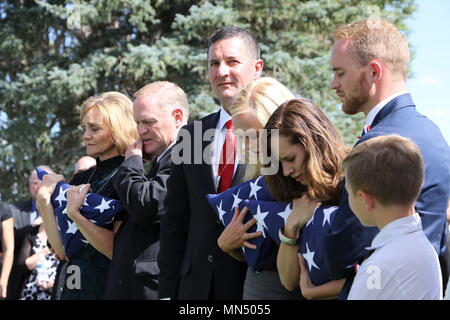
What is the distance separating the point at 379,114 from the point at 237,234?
2.67 ft

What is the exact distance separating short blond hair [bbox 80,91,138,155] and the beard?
1845 mm

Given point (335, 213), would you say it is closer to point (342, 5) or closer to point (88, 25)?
point (342, 5)

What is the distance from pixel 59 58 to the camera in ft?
42.5

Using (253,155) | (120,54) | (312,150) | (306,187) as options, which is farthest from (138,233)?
(120,54)

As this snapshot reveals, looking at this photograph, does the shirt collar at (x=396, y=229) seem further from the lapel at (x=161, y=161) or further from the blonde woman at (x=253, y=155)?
the lapel at (x=161, y=161)

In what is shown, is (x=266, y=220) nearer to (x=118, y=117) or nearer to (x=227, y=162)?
(x=227, y=162)

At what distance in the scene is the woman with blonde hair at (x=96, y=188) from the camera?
13.8 ft

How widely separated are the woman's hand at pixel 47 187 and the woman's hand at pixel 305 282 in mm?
2180

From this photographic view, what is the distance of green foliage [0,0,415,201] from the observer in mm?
11812

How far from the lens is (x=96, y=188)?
14.2ft

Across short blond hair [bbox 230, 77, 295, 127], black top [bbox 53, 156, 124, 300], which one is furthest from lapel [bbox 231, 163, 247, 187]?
black top [bbox 53, 156, 124, 300]

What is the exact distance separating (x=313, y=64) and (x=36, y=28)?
5.70 m
